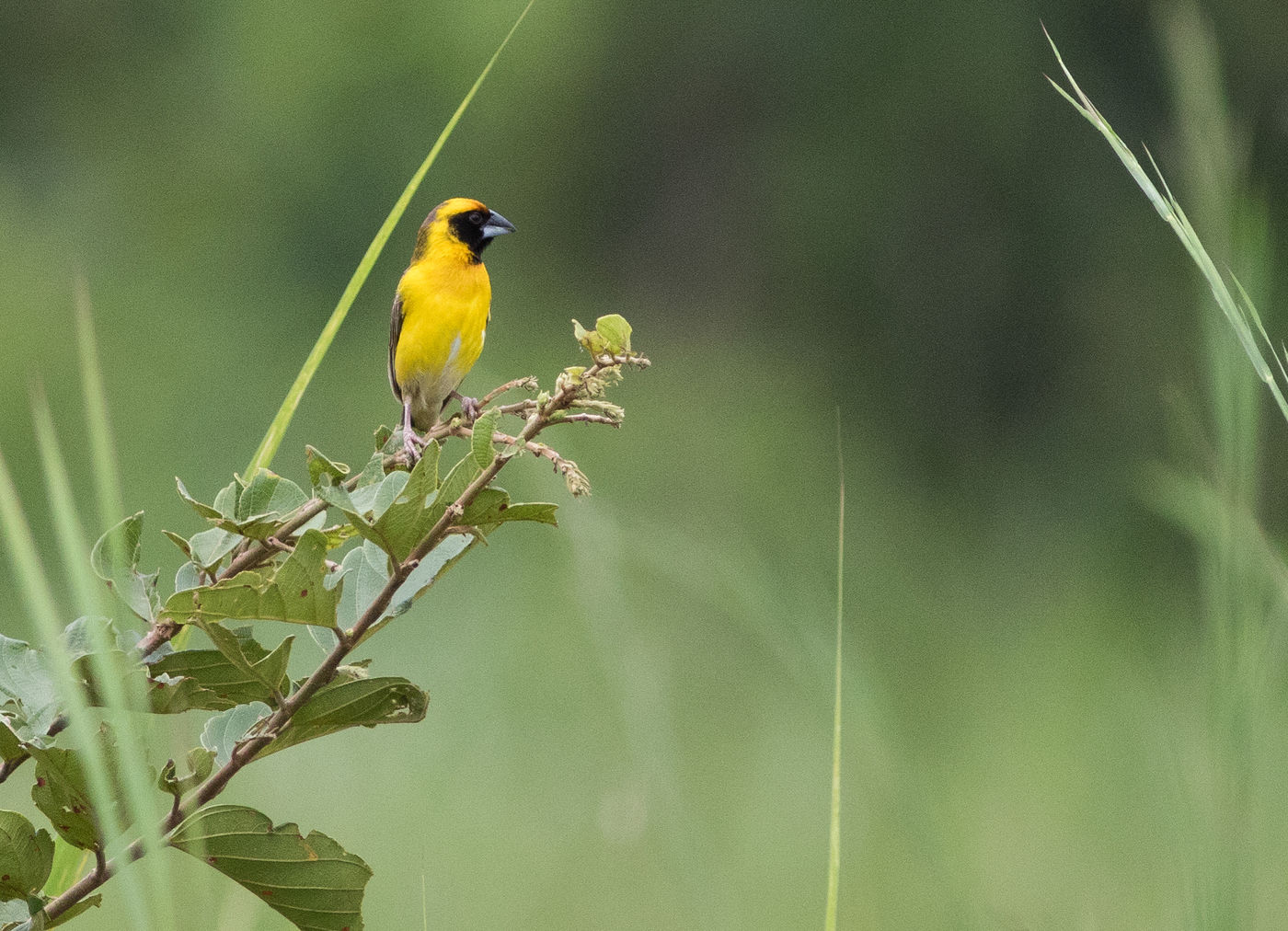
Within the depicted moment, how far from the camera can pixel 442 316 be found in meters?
1.58

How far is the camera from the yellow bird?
1557mm

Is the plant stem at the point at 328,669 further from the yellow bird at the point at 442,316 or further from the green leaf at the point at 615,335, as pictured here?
the yellow bird at the point at 442,316

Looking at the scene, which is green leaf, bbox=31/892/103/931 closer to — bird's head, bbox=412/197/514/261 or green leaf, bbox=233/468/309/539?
green leaf, bbox=233/468/309/539

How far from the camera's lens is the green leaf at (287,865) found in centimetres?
57

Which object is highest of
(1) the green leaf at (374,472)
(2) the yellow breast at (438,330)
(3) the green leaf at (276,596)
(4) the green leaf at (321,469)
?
(2) the yellow breast at (438,330)

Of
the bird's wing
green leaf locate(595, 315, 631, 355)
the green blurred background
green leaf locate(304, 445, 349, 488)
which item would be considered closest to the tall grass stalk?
green leaf locate(595, 315, 631, 355)

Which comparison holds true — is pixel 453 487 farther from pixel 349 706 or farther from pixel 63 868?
pixel 63 868

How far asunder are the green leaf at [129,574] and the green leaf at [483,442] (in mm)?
128

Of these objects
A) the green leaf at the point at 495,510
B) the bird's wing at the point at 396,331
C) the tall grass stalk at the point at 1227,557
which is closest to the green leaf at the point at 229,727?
the green leaf at the point at 495,510

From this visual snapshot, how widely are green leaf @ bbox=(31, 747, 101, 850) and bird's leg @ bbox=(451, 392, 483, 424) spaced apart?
212 millimetres

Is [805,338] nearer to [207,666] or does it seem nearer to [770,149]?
[770,149]

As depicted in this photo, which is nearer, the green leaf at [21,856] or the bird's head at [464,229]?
the green leaf at [21,856]

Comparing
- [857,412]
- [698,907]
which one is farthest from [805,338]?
[698,907]

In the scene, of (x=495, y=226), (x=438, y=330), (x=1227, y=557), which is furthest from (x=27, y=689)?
(x=495, y=226)
